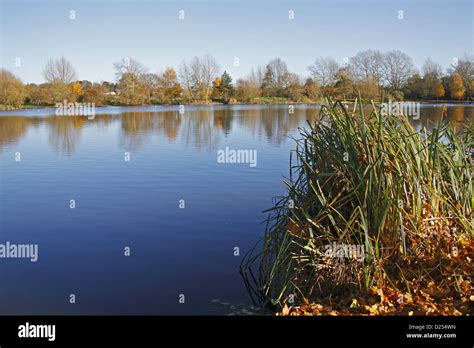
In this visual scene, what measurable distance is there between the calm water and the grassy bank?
98cm

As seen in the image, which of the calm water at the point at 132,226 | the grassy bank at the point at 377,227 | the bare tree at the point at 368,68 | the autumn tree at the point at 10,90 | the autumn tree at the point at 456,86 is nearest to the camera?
the grassy bank at the point at 377,227

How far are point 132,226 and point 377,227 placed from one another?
577cm

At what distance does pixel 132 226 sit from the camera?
9.60 meters

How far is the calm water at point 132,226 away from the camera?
6.46 meters

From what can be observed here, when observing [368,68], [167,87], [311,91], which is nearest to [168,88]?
[167,87]

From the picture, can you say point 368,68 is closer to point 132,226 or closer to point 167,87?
point 132,226

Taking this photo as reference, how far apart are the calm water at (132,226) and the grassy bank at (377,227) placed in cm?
98

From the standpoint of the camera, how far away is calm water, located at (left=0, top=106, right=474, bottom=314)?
646cm

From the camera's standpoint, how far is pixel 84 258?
7.96 metres

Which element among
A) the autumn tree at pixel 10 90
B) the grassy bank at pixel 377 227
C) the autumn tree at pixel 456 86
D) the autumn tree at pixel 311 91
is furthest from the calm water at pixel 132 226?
the autumn tree at pixel 10 90

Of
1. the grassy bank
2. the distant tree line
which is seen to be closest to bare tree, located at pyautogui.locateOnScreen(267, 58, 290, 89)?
the distant tree line

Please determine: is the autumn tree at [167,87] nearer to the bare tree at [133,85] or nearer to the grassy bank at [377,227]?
the bare tree at [133,85]
